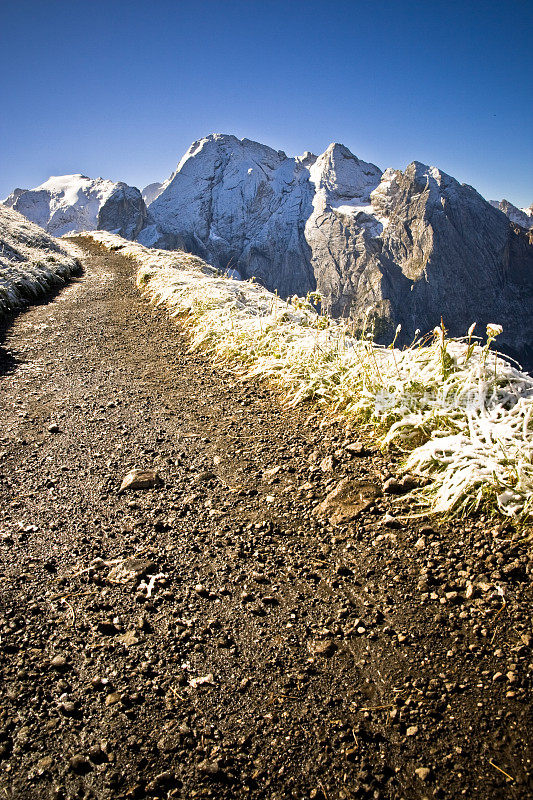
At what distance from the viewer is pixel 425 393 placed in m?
3.37

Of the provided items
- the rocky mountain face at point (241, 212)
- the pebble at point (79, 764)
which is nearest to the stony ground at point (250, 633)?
the pebble at point (79, 764)

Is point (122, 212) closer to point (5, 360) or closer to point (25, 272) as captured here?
point (25, 272)

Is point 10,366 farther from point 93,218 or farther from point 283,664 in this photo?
point 93,218

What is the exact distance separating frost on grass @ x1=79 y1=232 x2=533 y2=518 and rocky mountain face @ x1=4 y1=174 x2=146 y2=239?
17944cm

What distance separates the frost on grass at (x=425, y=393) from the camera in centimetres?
247

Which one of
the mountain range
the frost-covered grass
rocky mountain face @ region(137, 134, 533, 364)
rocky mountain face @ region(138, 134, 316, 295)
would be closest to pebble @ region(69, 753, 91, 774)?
the frost-covered grass

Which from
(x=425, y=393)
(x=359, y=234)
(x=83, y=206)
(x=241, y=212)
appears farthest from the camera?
(x=83, y=206)

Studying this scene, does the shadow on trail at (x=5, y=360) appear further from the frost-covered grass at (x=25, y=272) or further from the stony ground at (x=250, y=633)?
the stony ground at (x=250, y=633)

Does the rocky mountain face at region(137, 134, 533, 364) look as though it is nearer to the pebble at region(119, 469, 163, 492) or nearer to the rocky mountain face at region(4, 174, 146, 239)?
the rocky mountain face at region(4, 174, 146, 239)

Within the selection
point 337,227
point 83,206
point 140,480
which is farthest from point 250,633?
point 83,206

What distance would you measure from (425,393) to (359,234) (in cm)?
16077

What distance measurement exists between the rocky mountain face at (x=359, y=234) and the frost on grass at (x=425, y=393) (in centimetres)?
12472

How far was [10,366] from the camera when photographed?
18.8 ft

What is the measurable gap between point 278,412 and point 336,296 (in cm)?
15212
